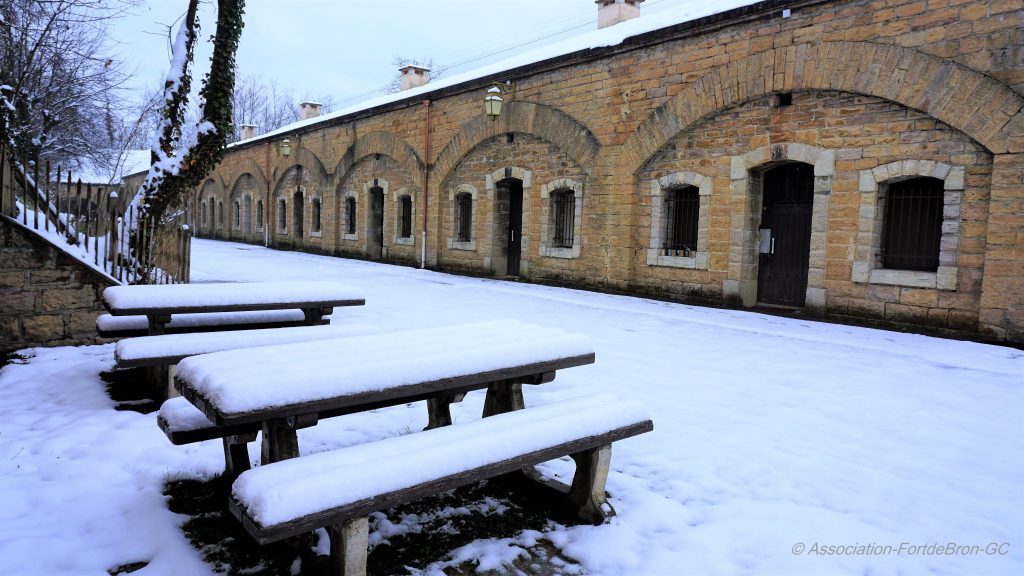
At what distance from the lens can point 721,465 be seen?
332 centimetres

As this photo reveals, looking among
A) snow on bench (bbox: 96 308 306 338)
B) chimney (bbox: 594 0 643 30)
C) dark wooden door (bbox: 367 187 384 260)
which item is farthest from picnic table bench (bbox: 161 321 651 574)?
dark wooden door (bbox: 367 187 384 260)

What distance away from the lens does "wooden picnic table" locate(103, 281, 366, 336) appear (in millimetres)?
4156

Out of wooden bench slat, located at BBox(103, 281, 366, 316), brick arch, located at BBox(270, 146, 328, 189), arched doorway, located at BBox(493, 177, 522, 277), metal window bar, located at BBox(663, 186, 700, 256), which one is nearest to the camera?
wooden bench slat, located at BBox(103, 281, 366, 316)

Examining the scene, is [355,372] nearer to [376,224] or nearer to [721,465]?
[721,465]

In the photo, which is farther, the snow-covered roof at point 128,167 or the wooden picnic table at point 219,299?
the snow-covered roof at point 128,167

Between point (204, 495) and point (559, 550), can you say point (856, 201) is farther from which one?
point (204, 495)

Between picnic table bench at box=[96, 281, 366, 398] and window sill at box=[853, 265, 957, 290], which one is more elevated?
window sill at box=[853, 265, 957, 290]

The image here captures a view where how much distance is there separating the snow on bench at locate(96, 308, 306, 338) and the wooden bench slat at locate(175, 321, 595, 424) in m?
2.27

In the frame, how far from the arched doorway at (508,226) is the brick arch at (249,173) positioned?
47.3 feet

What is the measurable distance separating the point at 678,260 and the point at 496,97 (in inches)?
200

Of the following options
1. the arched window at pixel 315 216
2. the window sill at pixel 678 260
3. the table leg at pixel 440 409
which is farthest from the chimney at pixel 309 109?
the table leg at pixel 440 409

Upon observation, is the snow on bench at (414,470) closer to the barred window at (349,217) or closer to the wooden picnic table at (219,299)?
the wooden picnic table at (219,299)

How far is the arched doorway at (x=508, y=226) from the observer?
1384 cm

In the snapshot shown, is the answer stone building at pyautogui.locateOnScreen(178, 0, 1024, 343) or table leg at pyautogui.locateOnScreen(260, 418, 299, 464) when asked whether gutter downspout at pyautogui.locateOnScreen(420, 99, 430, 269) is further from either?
table leg at pyautogui.locateOnScreen(260, 418, 299, 464)
